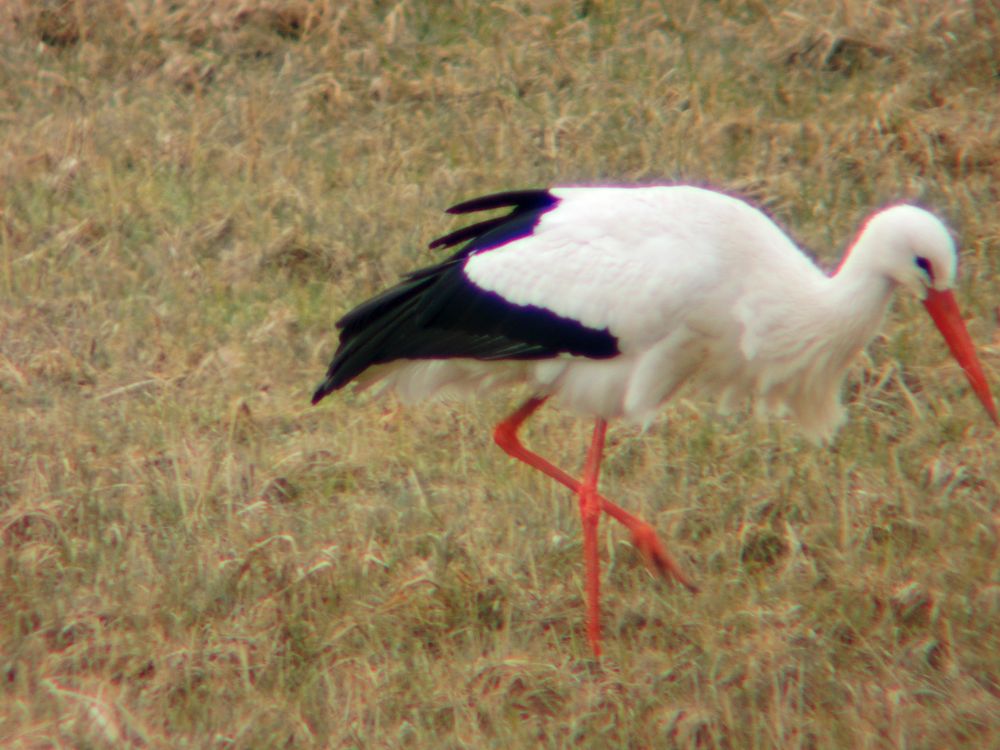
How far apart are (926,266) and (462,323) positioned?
114 cm

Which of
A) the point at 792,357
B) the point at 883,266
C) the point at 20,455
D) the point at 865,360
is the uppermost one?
the point at 883,266

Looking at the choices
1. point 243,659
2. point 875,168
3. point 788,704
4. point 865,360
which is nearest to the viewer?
point 788,704

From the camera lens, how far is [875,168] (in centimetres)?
569

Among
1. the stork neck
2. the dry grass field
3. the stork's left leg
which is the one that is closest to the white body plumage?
the stork neck

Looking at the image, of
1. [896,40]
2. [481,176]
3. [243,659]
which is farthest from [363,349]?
[896,40]

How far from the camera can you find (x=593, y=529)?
404cm

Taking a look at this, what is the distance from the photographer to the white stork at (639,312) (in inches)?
149

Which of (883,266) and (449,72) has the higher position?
(883,266)

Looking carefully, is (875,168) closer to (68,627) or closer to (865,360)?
(865,360)

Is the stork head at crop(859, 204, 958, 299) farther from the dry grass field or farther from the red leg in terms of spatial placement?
the red leg

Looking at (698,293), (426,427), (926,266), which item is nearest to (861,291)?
(926,266)

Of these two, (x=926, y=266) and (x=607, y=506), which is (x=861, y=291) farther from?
(x=607, y=506)

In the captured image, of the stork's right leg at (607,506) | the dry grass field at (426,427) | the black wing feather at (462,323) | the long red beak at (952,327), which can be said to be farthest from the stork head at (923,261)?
the stork's right leg at (607,506)

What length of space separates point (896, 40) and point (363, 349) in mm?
3057
